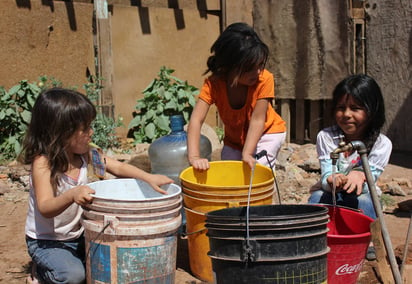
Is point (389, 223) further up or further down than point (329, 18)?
further down

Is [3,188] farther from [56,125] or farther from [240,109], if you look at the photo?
[240,109]

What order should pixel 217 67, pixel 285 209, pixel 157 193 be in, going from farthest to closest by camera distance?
pixel 217 67, pixel 157 193, pixel 285 209

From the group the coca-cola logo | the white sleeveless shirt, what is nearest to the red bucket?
the coca-cola logo

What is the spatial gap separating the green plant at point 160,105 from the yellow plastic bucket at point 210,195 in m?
3.62

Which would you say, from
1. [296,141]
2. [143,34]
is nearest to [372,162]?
[296,141]

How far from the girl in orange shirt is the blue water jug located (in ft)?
2.31

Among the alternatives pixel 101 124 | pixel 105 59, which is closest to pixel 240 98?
pixel 101 124

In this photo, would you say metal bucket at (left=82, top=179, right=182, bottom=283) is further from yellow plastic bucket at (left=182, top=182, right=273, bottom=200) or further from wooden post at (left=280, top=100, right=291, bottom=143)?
wooden post at (left=280, top=100, right=291, bottom=143)

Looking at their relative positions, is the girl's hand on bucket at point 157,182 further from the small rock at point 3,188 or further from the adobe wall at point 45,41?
the adobe wall at point 45,41

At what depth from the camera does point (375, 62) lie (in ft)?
19.9

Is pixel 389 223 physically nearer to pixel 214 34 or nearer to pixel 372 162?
pixel 372 162

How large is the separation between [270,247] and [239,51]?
1.52 m

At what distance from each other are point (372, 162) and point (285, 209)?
3.24ft

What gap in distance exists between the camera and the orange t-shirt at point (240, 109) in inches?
127
